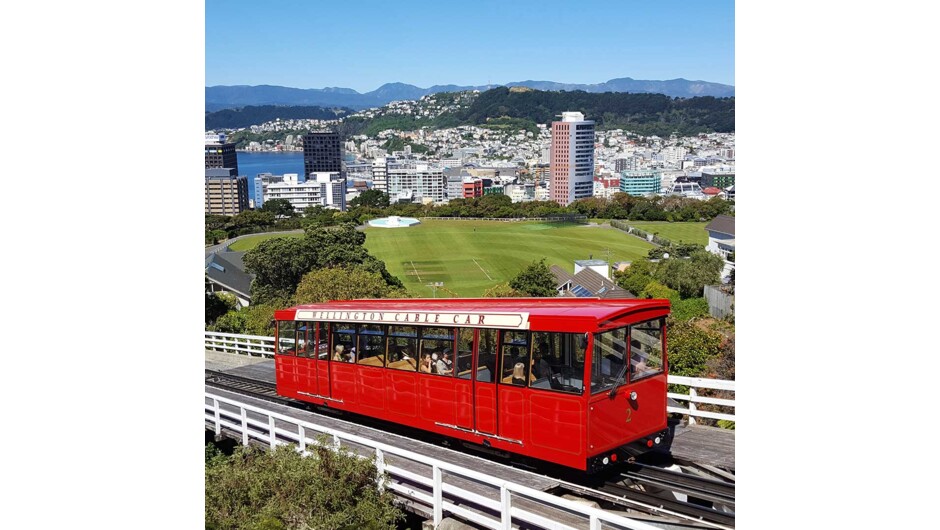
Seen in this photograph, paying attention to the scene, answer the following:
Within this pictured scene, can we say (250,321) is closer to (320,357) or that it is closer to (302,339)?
(302,339)

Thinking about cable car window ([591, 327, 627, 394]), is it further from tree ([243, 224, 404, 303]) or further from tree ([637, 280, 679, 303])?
tree ([637, 280, 679, 303])

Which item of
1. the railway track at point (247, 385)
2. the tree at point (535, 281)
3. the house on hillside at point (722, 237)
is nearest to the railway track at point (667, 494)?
the railway track at point (247, 385)

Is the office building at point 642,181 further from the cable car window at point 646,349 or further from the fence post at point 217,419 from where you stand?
the cable car window at point 646,349

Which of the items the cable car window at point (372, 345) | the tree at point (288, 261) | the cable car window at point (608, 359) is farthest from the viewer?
the tree at point (288, 261)

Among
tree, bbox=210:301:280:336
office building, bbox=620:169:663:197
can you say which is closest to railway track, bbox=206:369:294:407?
tree, bbox=210:301:280:336

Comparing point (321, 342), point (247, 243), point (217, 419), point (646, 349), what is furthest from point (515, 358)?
point (247, 243)
